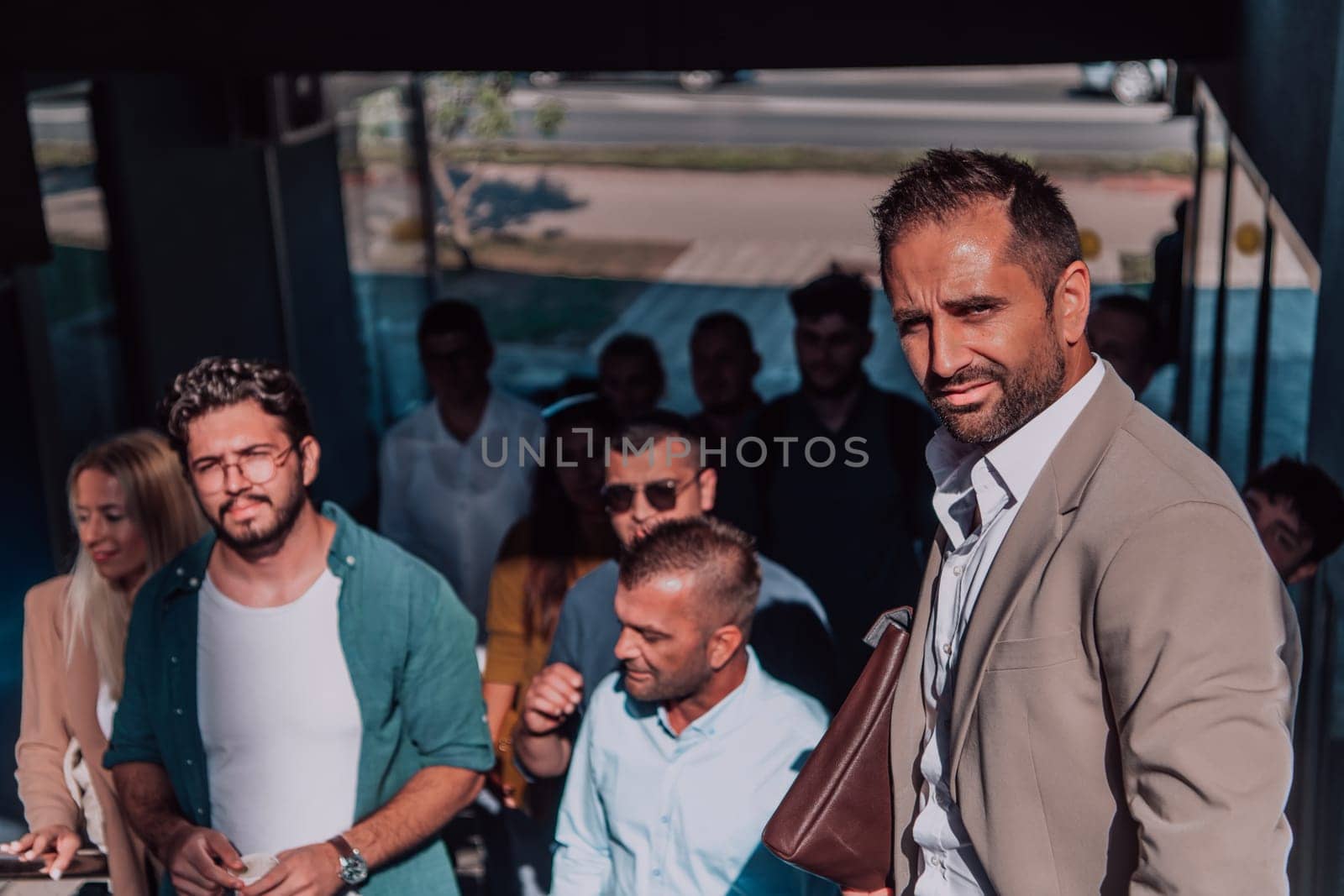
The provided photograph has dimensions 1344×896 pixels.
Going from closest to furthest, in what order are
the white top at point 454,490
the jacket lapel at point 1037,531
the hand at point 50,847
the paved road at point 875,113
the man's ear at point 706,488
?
1. the jacket lapel at point 1037,531
2. the hand at point 50,847
3. the man's ear at point 706,488
4. the white top at point 454,490
5. the paved road at point 875,113

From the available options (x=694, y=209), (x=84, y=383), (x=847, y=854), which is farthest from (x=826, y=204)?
(x=847, y=854)

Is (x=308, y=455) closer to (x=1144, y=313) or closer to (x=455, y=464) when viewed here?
(x=455, y=464)

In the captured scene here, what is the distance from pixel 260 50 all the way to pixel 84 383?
224 centimetres

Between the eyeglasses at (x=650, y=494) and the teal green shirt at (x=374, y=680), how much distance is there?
0.64 meters

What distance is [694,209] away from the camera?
1905 centimetres

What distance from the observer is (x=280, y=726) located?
308cm

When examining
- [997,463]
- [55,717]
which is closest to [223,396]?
[55,717]

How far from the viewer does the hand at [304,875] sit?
2891mm

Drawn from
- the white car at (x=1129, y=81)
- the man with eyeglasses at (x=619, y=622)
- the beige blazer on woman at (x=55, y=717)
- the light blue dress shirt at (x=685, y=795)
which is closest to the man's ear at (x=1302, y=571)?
the man with eyeglasses at (x=619, y=622)

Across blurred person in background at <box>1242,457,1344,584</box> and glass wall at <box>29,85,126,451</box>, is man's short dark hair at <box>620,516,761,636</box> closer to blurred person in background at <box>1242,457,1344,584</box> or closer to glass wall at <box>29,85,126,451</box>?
blurred person in background at <box>1242,457,1344,584</box>

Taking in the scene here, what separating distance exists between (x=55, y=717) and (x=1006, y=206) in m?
2.64

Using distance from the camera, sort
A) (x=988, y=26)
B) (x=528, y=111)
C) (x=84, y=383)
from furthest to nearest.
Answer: (x=528, y=111), (x=84, y=383), (x=988, y=26)

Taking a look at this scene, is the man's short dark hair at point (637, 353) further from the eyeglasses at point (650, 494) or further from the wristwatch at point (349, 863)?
the wristwatch at point (349, 863)

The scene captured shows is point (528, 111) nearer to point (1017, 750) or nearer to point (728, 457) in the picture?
point (728, 457)
